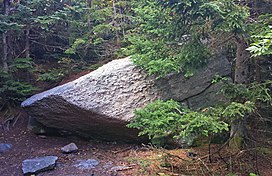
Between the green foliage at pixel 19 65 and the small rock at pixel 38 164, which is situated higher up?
the green foliage at pixel 19 65

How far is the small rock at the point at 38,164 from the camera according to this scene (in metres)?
4.62

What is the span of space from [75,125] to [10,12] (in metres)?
4.34

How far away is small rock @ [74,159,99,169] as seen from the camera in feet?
15.9

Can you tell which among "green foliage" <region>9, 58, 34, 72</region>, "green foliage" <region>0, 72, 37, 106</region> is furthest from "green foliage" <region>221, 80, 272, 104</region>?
"green foliage" <region>9, 58, 34, 72</region>

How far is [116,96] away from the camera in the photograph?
5.73 metres

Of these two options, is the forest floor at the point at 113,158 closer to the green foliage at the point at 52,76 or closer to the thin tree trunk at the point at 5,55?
the green foliage at the point at 52,76

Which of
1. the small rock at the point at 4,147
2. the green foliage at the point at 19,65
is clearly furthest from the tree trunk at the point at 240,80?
the green foliage at the point at 19,65

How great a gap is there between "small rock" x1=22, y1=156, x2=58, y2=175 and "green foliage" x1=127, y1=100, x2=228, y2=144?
190 centimetres

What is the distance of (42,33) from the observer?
327 inches

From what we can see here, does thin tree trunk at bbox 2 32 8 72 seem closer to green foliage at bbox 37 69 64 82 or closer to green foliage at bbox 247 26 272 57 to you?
green foliage at bbox 37 69 64 82

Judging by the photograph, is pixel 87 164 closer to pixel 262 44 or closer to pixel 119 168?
pixel 119 168

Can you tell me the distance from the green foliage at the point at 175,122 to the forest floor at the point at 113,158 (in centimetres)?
54

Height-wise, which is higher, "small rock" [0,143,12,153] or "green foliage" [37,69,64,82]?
"green foliage" [37,69,64,82]

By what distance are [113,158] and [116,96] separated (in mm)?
1387
